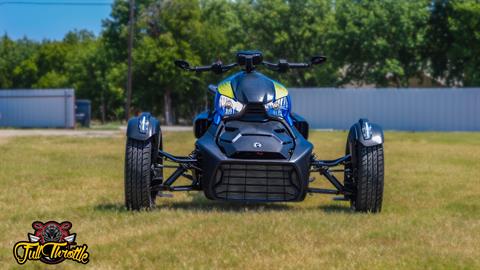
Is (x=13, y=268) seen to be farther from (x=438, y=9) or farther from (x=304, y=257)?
(x=438, y=9)

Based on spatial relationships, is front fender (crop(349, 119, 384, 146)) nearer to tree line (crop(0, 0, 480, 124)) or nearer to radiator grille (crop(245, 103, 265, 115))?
radiator grille (crop(245, 103, 265, 115))

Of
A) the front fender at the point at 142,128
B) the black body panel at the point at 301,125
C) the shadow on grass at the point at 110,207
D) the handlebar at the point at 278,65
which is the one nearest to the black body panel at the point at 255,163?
the front fender at the point at 142,128

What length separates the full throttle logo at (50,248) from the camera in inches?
211

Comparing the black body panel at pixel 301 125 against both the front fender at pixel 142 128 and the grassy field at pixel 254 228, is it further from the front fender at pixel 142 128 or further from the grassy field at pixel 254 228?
the front fender at pixel 142 128

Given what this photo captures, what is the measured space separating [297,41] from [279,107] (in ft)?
159

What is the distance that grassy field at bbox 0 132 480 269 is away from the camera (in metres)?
5.38

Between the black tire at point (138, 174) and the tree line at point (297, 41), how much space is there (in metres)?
42.1

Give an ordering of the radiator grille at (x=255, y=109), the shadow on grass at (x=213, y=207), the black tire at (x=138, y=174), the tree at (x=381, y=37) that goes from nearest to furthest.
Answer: the black tire at (x=138, y=174)
the radiator grille at (x=255, y=109)
the shadow on grass at (x=213, y=207)
the tree at (x=381, y=37)

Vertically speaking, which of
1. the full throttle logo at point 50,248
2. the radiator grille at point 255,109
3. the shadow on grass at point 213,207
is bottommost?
the shadow on grass at point 213,207

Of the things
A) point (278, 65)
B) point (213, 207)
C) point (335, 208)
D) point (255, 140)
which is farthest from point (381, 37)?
point (255, 140)

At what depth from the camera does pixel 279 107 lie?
8.16 metres

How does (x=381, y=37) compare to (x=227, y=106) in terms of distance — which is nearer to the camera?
(x=227, y=106)

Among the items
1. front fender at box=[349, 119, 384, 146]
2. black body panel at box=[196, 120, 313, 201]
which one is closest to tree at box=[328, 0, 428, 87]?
front fender at box=[349, 119, 384, 146]

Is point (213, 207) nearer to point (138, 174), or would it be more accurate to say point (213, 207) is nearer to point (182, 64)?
point (138, 174)
